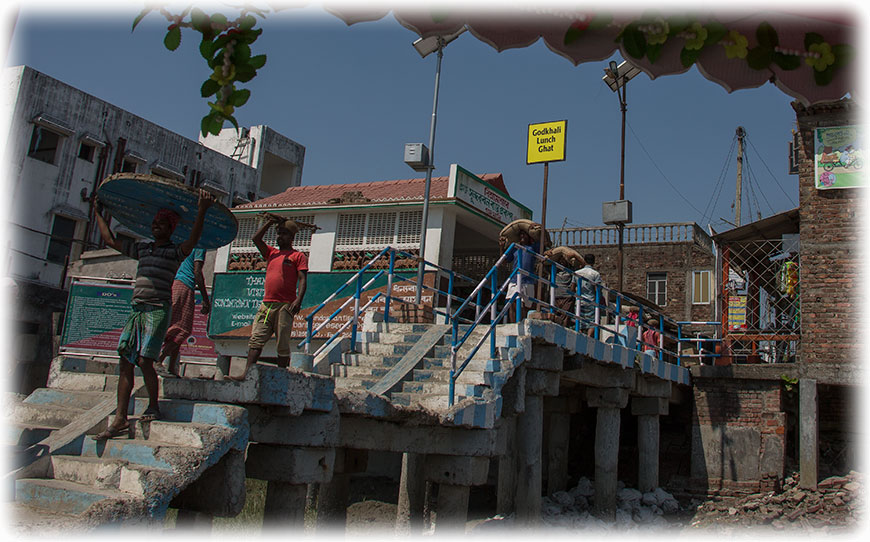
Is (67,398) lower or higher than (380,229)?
lower

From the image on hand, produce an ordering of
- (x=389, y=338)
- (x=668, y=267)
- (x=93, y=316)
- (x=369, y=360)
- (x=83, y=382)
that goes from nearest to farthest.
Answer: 1. (x=83, y=382)
2. (x=369, y=360)
3. (x=389, y=338)
4. (x=93, y=316)
5. (x=668, y=267)

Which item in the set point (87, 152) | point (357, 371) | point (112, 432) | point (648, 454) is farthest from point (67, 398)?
point (87, 152)

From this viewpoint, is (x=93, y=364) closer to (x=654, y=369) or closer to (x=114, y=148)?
(x=654, y=369)

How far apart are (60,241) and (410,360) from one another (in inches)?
716

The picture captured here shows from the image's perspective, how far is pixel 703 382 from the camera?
46.2ft

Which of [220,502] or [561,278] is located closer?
[220,502]

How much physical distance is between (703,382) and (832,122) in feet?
16.9

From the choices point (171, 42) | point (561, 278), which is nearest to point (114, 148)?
point (561, 278)

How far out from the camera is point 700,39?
8.95ft

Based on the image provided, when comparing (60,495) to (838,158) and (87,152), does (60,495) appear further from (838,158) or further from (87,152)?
(87,152)

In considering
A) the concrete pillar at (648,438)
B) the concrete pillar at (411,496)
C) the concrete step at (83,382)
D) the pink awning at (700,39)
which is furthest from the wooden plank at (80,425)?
the concrete pillar at (648,438)

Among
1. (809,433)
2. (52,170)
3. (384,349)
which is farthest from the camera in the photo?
(52,170)

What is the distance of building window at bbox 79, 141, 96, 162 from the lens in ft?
77.7

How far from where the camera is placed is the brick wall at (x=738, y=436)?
13.0m
